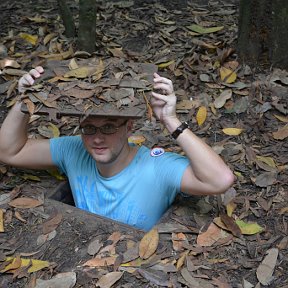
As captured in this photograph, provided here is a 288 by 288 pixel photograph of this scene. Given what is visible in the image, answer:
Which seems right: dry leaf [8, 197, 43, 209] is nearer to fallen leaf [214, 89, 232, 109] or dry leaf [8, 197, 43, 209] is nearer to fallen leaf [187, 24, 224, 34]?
fallen leaf [214, 89, 232, 109]

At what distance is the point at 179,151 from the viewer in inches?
168

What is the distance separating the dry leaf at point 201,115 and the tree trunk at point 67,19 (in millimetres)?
1558

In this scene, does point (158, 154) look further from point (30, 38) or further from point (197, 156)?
point (30, 38)

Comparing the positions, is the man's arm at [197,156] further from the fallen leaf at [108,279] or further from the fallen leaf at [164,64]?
the fallen leaf at [164,64]

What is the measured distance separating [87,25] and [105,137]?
1795mm

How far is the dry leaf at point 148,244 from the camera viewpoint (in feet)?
10.5

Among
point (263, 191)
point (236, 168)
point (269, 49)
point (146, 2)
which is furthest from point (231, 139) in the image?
point (146, 2)

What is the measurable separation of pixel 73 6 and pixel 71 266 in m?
3.73

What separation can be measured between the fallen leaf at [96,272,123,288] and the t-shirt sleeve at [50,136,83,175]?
108 centimetres

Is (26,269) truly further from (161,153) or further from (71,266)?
(161,153)

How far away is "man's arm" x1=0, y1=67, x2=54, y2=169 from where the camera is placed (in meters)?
3.86

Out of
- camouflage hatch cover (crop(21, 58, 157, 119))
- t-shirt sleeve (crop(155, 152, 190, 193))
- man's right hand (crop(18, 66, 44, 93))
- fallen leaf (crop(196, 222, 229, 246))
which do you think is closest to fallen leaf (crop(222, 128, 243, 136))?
t-shirt sleeve (crop(155, 152, 190, 193))

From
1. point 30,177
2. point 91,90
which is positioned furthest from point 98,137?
point 30,177

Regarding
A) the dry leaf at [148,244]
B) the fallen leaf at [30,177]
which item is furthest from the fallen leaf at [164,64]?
the dry leaf at [148,244]
